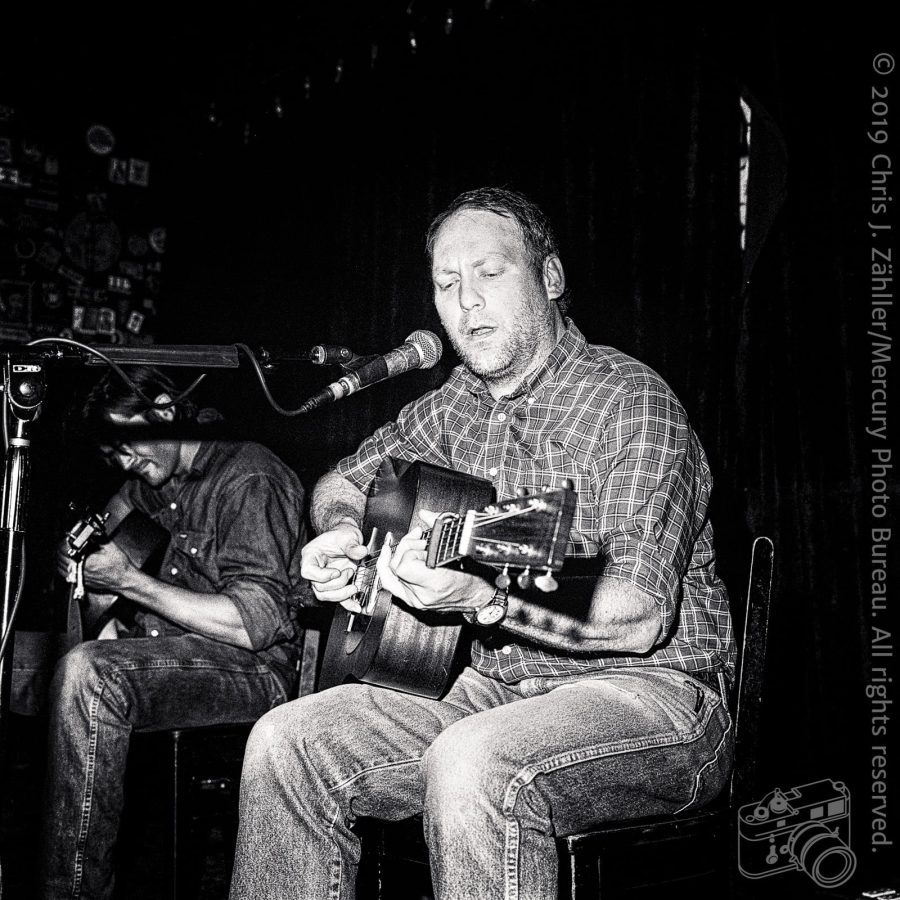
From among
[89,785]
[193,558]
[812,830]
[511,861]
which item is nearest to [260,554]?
[193,558]

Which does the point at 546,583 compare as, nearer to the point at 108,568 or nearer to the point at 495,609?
the point at 495,609

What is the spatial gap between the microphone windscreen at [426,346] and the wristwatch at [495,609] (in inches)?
26.1

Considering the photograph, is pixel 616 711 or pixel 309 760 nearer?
pixel 616 711

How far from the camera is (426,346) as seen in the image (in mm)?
2129

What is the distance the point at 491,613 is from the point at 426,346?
732 mm

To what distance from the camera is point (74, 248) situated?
4711mm

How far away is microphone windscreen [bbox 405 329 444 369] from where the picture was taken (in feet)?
6.95

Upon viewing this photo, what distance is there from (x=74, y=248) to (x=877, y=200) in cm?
385

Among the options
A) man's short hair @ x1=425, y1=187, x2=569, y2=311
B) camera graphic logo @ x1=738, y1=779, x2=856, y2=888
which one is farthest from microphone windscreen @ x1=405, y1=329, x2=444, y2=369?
camera graphic logo @ x1=738, y1=779, x2=856, y2=888

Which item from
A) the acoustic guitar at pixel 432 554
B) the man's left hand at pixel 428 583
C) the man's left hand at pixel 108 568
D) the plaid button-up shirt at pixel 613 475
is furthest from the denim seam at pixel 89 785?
the man's left hand at pixel 428 583

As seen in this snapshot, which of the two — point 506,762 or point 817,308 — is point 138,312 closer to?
point 817,308

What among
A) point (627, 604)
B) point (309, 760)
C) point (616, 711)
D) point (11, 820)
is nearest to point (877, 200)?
point (627, 604)

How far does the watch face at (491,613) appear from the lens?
1.64 m

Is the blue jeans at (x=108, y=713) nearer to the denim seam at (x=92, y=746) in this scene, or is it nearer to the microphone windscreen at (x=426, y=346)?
the denim seam at (x=92, y=746)
